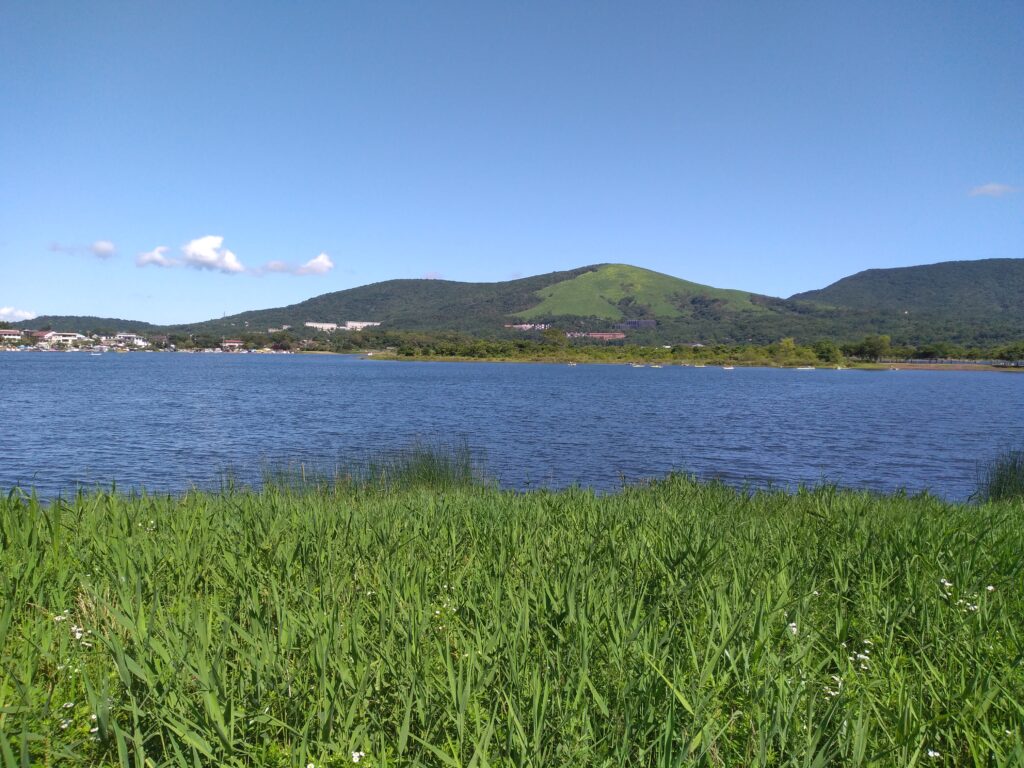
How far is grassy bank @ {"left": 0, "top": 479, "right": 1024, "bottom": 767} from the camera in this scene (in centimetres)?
293

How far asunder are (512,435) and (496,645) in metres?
28.2

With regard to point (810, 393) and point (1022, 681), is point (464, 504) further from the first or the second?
point (810, 393)

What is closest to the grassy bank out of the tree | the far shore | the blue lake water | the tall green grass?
the blue lake water

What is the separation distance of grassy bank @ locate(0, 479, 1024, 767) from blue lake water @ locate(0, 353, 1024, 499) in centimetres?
742

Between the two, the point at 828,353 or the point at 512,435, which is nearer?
the point at 512,435

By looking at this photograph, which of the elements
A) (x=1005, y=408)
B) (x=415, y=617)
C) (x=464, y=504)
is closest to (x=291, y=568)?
(x=415, y=617)

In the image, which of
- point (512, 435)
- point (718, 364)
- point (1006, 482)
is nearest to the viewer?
point (1006, 482)

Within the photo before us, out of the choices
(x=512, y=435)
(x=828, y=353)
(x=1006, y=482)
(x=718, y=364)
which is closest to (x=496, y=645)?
(x=1006, y=482)

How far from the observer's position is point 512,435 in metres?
31.7

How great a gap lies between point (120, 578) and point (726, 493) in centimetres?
985

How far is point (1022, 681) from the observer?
3613 mm

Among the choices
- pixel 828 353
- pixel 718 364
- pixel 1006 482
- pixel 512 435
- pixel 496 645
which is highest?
pixel 496 645

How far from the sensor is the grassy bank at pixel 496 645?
2926 millimetres

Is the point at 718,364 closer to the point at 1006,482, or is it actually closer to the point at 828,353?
the point at 828,353
